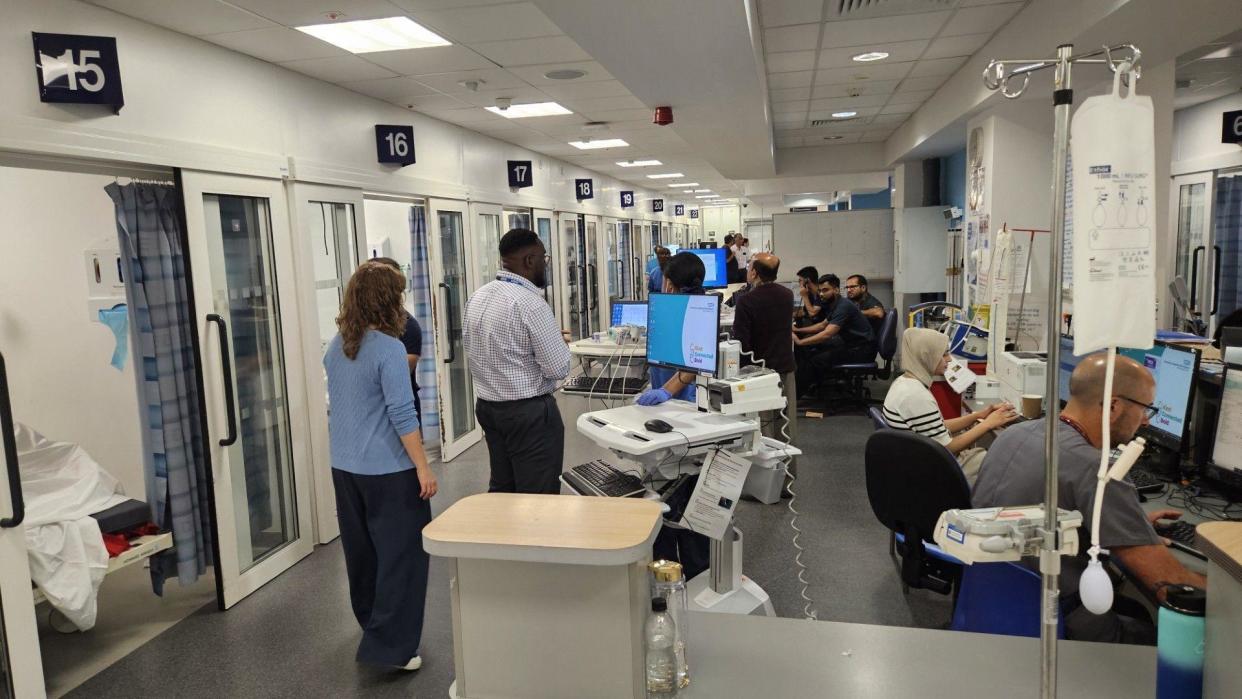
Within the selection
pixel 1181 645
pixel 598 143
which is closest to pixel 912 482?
pixel 1181 645

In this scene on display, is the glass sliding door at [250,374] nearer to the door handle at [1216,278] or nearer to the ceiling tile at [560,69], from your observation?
the ceiling tile at [560,69]

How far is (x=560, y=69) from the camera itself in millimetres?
4625

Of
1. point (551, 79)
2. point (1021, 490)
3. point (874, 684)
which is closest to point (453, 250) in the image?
point (551, 79)

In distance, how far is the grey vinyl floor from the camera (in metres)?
2.90

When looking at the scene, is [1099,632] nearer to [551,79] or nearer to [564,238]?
[551,79]

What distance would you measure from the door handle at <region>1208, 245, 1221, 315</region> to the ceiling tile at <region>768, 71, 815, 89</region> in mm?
4271

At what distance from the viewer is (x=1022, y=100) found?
4984 mm

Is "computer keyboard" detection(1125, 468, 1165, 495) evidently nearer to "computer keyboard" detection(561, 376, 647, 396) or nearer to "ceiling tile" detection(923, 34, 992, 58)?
"computer keyboard" detection(561, 376, 647, 396)

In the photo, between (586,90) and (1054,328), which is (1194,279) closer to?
(586,90)

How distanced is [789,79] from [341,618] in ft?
15.5

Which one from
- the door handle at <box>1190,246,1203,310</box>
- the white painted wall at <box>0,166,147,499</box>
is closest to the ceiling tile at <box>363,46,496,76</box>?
the white painted wall at <box>0,166,147,499</box>

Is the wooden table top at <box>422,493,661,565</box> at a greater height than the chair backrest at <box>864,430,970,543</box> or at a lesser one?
greater

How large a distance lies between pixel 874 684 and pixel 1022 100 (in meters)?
4.73

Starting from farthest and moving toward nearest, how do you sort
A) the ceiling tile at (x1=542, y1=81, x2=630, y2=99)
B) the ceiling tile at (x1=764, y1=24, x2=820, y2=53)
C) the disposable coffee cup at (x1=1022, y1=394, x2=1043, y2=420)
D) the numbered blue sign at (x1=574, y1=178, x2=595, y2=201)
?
the numbered blue sign at (x1=574, y1=178, x2=595, y2=201)
the ceiling tile at (x1=542, y1=81, x2=630, y2=99)
the ceiling tile at (x1=764, y1=24, x2=820, y2=53)
the disposable coffee cup at (x1=1022, y1=394, x2=1043, y2=420)
